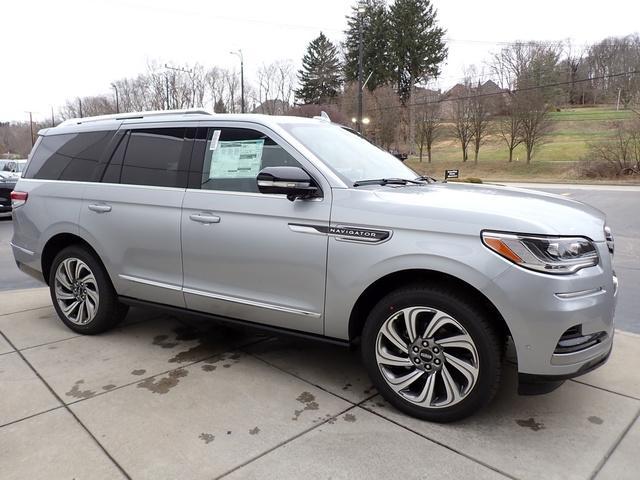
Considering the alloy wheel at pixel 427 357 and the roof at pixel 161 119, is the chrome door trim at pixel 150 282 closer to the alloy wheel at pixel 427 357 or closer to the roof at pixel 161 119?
the roof at pixel 161 119

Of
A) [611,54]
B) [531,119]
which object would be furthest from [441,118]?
[611,54]

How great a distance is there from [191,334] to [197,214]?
138 centimetres

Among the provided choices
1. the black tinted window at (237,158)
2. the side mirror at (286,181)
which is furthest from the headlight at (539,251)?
the black tinted window at (237,158)

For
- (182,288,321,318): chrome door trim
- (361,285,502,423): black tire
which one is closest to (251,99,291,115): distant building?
(182,288,321,318): chrome door trim

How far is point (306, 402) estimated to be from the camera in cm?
306

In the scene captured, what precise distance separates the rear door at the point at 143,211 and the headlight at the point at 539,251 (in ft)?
7.31

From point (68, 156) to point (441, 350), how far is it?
356cm

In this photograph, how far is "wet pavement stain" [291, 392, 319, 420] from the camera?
2920mm

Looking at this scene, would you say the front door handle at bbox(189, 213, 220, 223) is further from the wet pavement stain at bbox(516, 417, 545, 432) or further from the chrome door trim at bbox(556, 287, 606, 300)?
the wet pavement stain at bbox(516, 417, 545, 432)

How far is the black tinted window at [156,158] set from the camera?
11.9ft

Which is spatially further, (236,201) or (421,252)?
(236,201)

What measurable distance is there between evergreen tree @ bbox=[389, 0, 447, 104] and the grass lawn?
11276 mm

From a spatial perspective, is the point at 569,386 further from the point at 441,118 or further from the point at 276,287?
the point at 441,118

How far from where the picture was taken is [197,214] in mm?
3420
